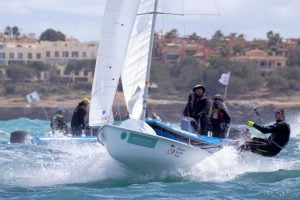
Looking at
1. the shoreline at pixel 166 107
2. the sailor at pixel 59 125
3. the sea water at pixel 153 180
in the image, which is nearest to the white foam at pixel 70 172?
the sea water at pixel 153 180

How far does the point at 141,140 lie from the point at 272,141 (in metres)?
2.78

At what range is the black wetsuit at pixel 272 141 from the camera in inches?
633

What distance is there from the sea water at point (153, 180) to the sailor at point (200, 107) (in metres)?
0.84

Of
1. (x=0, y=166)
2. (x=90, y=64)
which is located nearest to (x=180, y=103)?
(x=90, y=64)

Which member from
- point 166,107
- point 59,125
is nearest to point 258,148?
point 59,125

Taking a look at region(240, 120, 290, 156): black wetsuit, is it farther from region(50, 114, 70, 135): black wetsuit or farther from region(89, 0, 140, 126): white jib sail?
region(50, 114, 70, 135): black wetsuit

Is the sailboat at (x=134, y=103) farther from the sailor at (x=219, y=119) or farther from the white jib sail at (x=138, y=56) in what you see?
the sailor at (x=219, y=119)

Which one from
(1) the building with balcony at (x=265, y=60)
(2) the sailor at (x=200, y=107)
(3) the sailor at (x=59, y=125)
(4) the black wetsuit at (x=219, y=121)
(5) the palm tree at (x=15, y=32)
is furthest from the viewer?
(5) the palm tree at (x=15, y=32)

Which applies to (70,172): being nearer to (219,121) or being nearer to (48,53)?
(219,121)

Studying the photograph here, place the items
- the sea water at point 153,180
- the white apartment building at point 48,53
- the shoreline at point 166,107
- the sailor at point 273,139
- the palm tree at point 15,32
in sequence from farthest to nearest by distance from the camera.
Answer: the palm tree at point 15,32
the white apartment building at point 48,53
the shoreline at point 166,107
the sailor at point 273,139
the sea water at point 153,180

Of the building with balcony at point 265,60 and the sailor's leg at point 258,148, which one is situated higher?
the sailor's leg at point 258,148

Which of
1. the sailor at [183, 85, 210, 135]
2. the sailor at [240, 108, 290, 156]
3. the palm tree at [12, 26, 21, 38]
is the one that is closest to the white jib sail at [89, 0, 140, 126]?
the sailor at [183, 85, 210, 135]

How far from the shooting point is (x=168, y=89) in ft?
273

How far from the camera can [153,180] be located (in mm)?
14875
